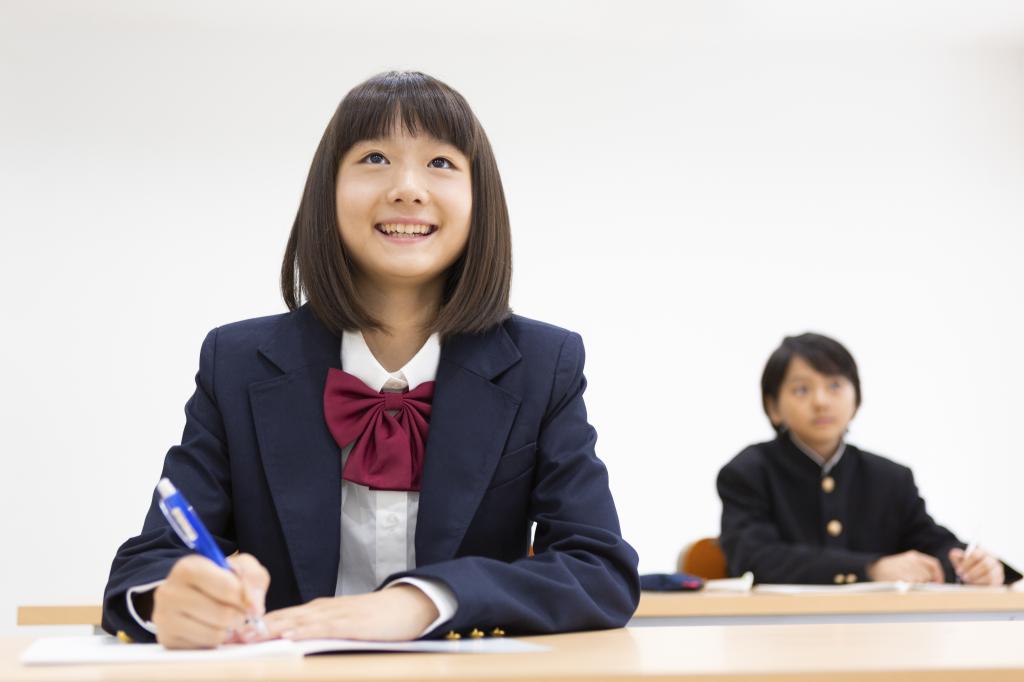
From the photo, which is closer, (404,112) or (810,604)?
(404,112)

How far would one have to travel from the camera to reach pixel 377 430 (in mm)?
1420

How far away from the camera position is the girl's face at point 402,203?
4.93ft

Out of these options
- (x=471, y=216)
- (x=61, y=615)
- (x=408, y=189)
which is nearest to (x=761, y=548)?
(x=61, y=615)

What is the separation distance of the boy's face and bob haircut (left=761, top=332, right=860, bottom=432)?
1cm

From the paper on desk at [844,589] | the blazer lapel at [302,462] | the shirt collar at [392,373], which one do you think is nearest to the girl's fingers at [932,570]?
the paper on desk at [844,589]

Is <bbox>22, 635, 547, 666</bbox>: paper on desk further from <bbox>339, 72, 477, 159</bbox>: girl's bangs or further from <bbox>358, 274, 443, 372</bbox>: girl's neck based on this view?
<bbox>339, 72, 477, 159</bbox>: girl's bangs

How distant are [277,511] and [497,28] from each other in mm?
4473

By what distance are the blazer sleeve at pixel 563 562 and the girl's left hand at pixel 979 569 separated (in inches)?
76.1

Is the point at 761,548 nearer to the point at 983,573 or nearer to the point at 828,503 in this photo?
the point at 828,503

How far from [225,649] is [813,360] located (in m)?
2.70

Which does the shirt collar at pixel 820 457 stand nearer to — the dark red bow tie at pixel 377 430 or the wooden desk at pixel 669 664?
the dark red bow tie at pixel 377 430

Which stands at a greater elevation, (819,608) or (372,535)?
(372,535)

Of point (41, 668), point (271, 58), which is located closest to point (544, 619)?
point (41, 668)

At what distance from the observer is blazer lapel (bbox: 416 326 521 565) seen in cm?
137
